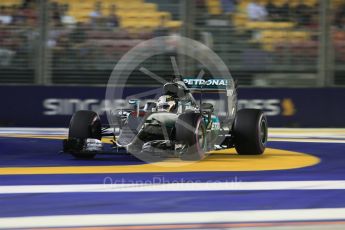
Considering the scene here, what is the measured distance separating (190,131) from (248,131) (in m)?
1.34

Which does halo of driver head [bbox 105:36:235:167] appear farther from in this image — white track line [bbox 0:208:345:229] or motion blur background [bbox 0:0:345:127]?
white track line [bbox 0:208:345:229]

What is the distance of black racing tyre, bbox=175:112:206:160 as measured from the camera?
9.01 metres

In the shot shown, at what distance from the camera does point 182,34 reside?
1669 centimetres

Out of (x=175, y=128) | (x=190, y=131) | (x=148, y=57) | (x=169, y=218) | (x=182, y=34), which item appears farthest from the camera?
(x=148, y=57)

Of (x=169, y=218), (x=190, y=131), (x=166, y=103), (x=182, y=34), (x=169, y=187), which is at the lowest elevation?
(x=169, y=187)

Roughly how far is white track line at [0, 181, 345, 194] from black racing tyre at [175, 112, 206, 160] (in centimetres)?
133

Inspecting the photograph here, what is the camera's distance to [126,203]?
6.46 m

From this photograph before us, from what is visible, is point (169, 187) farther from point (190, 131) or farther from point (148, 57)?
point (148, 57)

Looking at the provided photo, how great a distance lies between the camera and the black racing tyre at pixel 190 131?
901 cm

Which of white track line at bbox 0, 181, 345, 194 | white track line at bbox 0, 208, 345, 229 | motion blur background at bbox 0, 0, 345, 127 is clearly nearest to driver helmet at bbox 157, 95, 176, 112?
white track line at bbox 0, 181, 345, 194

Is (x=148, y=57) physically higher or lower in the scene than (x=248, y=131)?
higher

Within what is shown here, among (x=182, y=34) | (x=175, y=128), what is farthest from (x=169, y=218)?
(x=182, y=34)

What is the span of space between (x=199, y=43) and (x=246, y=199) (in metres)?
10.2

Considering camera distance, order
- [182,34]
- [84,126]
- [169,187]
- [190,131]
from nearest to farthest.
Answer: [169,187]
[190,131]
[84,126]
[182,34]
